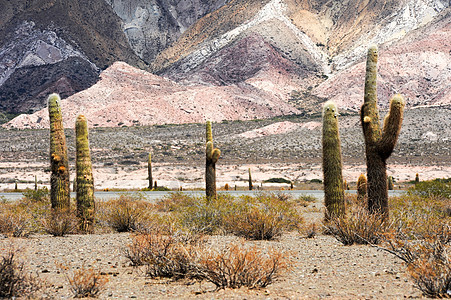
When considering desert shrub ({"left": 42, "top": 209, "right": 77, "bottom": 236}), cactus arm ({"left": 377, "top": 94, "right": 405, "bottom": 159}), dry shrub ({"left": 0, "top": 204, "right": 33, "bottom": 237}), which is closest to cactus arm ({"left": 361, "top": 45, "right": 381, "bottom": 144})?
cactus arm ({"left": 377, "top": 94, "right": 405, "bottom": 159})

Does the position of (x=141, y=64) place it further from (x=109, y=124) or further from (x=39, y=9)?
(x=109, y=124)

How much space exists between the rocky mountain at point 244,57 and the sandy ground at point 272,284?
70.4 m

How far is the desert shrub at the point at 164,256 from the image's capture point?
7.15 meters

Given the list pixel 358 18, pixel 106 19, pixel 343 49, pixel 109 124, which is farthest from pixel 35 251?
pixel 106 19

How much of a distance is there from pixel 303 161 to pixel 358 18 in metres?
68.1

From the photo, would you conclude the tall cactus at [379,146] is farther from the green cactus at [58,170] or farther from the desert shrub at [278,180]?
the desert shrub at [278,180]

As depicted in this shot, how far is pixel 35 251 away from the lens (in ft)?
29.8

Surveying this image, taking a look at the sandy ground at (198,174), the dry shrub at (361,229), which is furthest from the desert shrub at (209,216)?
the sandy ground at (198,174)

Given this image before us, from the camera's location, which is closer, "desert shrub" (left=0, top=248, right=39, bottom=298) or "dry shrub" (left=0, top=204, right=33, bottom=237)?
"desert shrub" (left=0, top=248, right=39, bottom=298)

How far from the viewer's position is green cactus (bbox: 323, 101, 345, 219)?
11.6 meters

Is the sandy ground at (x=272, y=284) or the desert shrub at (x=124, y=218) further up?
the desert shrub at (x=124, y=218)

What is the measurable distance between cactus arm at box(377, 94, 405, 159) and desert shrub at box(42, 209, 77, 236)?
754 centimetres

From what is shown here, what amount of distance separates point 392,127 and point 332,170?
192cm

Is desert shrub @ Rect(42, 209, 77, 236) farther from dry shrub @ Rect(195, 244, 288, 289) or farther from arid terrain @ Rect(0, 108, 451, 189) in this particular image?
arid terrain @ Rect(0, 108, 451, 189)
